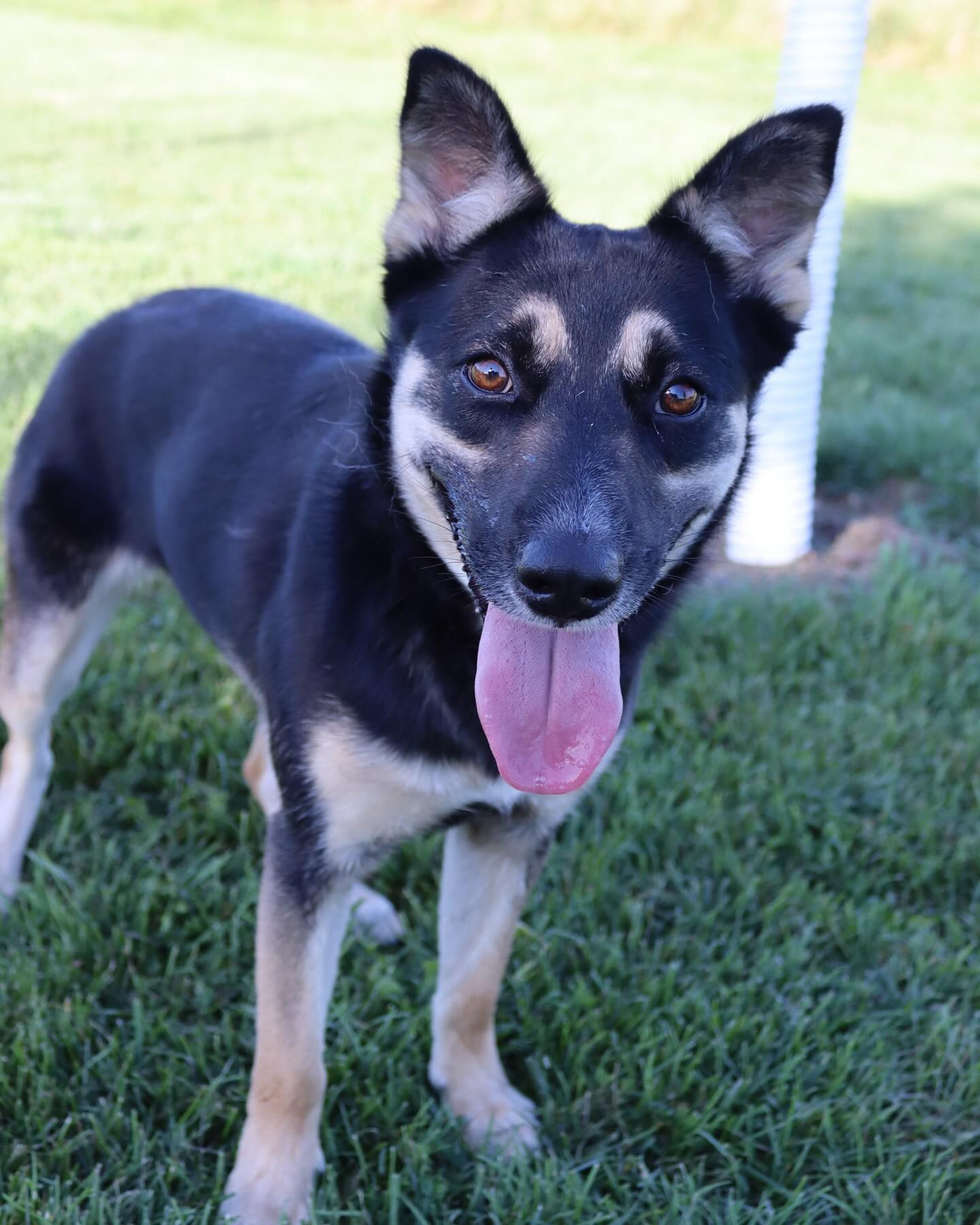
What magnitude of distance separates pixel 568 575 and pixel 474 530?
28 cm

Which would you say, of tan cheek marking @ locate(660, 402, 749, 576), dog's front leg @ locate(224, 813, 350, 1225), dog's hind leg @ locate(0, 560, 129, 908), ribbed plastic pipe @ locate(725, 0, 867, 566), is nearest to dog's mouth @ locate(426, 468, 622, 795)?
tan cheek marking @ locate(660, 402, 749, 576)

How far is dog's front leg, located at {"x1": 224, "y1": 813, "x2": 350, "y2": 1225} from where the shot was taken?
2.36m

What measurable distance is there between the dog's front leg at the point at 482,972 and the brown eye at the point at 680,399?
39.2 inches

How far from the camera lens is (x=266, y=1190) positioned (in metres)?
2.38

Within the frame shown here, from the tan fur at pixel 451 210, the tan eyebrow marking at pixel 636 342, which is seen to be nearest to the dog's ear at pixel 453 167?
the tan fur at pixel 451 210

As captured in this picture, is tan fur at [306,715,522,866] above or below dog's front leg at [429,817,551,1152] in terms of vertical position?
above

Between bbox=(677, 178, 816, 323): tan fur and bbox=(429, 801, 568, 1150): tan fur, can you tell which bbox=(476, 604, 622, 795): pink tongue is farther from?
bbox=(677, 178, 816, 323): tan fur

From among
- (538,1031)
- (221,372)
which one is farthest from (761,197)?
(538,1031)

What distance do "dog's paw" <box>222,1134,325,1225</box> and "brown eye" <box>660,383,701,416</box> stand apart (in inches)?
70.1

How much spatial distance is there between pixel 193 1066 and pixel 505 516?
5.12 feet

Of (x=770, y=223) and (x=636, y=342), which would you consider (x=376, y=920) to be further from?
(x=770, y=223)

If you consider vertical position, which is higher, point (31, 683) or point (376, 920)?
point (31, 683)

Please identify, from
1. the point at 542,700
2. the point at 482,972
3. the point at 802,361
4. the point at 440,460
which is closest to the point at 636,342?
the point at 440,460

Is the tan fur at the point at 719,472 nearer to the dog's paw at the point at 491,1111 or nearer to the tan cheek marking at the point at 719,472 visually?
the tan cheek marking at the point at 719,472
